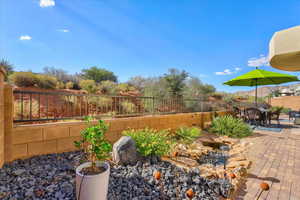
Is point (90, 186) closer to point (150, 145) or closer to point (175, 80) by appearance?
point (150, 145)

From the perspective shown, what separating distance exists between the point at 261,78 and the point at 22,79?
36.4 ft

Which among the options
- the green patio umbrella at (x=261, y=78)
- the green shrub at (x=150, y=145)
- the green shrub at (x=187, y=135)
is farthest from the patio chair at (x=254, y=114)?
the green shrub at (x=150, y=145)

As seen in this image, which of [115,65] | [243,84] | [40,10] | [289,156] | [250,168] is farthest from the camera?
[115,65]

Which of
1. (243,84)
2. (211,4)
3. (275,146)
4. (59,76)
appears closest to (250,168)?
(275,146)

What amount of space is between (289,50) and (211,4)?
22.0 feet

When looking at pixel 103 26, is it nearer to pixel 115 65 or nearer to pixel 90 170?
pixel 115 65

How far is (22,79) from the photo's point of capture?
7.16 metres

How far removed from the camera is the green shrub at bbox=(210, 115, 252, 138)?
15.7 feet

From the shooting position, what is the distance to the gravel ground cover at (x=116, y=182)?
1585 mm

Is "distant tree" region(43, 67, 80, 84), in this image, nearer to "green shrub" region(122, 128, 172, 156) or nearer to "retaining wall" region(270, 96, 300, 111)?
"green shrub" region(122, 128, 172, 156)

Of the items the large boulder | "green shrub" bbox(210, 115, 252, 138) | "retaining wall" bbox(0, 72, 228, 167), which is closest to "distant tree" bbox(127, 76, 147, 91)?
"green shrub" bbox(210, 115, 252, 138)

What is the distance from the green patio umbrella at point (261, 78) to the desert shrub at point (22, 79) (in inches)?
370

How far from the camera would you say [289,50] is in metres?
1.51

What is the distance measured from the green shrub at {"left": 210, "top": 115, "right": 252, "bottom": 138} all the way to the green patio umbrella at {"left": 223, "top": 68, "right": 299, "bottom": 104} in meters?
1.72
